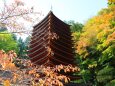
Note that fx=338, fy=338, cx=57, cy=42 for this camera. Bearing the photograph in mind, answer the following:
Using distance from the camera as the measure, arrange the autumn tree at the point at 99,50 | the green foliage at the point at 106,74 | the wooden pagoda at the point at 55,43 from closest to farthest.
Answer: the autumn tree at the point at 99,50 → the green foliage at the point at 106,74 → the wooden pagoda at the point at 55,43

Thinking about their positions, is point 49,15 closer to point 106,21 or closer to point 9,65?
point 106,21

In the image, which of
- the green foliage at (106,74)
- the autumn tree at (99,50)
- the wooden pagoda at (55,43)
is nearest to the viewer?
the autumn tree at (99,50)

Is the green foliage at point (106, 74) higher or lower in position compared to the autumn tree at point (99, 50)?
lower

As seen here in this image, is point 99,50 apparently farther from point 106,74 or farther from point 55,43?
point 55,43

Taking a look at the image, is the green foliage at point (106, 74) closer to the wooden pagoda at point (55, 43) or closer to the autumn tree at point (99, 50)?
the autumn tree at point (99, 50)

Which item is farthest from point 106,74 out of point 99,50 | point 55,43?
point 55,43

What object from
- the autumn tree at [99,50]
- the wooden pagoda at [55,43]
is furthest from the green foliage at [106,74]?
the wooden pagoda at [55,43]

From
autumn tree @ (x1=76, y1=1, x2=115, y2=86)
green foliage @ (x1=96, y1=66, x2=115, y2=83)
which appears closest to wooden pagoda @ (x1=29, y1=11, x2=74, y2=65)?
autumn tree @ (x1=76, y1=1, x2=115, y2=86)

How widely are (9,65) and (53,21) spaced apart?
25.1 m

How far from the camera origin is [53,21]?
108ft

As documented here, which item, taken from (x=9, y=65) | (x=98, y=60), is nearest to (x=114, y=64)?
(x=98, y=60)

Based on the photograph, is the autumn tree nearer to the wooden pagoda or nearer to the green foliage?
the green foliage

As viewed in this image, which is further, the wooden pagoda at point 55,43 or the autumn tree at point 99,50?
the wooden pagoda at point 55,43

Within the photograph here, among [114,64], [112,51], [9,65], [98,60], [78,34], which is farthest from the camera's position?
[78,34]
